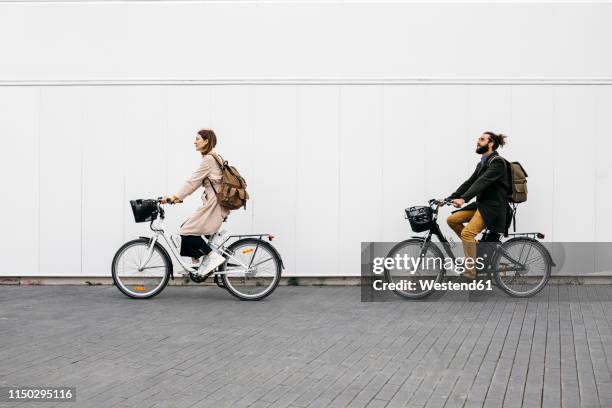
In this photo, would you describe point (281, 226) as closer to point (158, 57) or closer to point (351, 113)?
point (351, 113)

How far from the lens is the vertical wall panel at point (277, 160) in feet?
32.7

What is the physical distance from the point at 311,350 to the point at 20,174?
5833 millimetres

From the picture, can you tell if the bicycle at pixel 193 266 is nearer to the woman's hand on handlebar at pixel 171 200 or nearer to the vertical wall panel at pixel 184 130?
the woman's hand on handlebar at pixel 171 200

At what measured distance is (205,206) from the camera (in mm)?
8547

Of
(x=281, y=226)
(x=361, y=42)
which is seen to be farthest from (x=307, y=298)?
(x=361, y=42)

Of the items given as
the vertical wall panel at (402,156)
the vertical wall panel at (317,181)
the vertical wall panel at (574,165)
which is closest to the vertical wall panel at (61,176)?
the vertical wall panel at (317,181)

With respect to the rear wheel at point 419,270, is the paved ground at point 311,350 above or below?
below

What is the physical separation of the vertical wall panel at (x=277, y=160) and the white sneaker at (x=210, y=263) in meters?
1.48

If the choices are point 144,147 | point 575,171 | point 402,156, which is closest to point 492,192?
point 402,156

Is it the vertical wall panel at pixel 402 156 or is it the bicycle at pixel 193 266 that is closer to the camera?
the bicycle at pixel 193 266

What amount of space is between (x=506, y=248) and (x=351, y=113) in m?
2.76

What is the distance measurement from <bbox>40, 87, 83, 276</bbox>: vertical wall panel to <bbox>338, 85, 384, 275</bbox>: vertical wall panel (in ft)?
11.4

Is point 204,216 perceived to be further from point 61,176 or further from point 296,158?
point 61,176

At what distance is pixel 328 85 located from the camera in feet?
32.9
